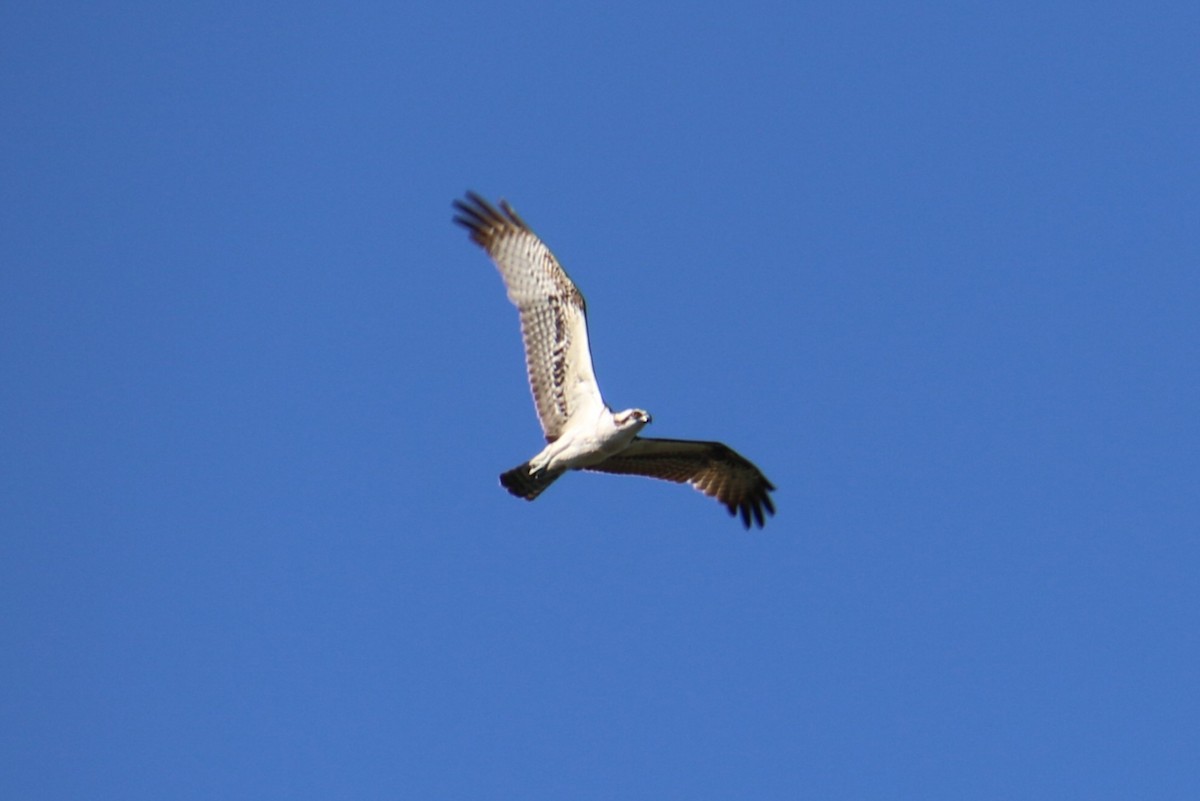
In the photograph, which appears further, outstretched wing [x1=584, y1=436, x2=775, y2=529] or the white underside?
outstretched wing [x1=584, y1=436, x2=775, y2=529]

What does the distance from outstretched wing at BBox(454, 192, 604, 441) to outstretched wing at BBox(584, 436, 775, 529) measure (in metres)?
0.72

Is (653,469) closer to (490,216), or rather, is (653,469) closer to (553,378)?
(553,378)

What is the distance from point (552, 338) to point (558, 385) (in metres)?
0.48

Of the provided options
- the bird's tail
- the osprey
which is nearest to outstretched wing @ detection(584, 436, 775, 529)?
the osprey

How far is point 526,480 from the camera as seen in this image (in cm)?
1706

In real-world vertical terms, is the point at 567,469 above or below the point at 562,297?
below

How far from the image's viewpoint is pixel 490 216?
1809 centimetres

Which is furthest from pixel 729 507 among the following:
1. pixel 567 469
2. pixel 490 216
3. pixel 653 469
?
pixel 490 216

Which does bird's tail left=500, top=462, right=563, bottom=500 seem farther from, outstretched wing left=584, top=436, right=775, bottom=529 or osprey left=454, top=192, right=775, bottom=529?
outstretched wing left=584, top=436, right=775, bottom=529

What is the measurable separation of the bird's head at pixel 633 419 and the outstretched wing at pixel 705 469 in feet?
1.91

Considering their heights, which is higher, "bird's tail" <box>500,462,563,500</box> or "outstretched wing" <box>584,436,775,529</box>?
"outstretched wing" <box>584,436,775,529</box>

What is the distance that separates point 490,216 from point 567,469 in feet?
9.68

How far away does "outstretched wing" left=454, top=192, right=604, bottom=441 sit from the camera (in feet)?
55.8

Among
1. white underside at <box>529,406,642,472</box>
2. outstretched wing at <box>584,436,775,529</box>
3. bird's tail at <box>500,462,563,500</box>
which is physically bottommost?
bird's tail at <box>500,462,563,500</box>
